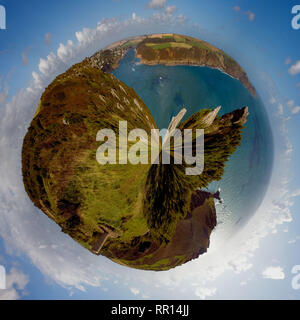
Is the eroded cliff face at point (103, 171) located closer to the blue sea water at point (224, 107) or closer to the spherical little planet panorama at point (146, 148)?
the spherical little planet panorama at point (146, 148)

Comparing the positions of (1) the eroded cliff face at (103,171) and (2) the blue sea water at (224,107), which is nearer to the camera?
(1) the eroded cliff face at (103,171)

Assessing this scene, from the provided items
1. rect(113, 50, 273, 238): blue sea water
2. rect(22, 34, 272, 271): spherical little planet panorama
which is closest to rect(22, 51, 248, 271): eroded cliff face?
rect(22, 34, 272, 271): spherical little planet panorama

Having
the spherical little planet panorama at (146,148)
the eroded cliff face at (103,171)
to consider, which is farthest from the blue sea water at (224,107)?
the eroded cliff face at (103,171)

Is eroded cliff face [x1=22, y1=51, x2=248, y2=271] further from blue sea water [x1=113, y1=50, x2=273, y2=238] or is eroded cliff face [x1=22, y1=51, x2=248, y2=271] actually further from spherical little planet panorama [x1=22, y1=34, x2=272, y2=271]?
blue sea water [x1=113, y1=50, x2=273, y2=238]

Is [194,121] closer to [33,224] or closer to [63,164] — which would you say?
[63,164]

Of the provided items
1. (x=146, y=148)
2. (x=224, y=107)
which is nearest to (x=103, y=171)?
(x=146, y=148)

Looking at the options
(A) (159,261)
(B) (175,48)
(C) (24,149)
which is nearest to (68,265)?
(A) (159,261)
